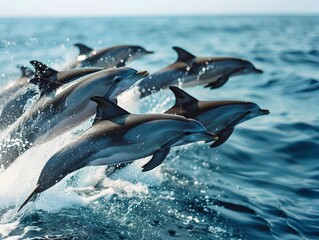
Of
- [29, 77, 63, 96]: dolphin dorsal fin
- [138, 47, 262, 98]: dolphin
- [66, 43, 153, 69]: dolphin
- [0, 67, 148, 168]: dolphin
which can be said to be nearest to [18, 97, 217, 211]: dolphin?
[0, 67, 148, 168]: dolphin

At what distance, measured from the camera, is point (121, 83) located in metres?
6.13

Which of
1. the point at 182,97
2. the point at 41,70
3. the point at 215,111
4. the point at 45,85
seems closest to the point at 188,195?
the point at 215,111

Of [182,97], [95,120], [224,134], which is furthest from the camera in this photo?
[224,134]

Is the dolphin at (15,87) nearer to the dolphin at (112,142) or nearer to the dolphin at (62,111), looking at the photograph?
the dolphin at (62,111)

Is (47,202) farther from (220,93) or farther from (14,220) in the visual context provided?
(220,93)

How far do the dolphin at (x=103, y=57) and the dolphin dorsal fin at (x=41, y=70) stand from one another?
272 centimetres

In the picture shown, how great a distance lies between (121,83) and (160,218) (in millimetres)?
1872

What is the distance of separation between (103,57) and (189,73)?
68.7 inches

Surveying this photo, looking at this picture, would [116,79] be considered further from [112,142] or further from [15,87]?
[15,87]

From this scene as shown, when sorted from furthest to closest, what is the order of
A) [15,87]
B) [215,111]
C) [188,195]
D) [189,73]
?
[189,73] < [15,87] < [188,195] < [215,111]

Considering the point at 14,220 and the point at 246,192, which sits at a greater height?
the point at 14,220

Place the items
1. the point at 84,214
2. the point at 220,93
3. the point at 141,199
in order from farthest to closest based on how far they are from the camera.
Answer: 1. the point at 220,93
2. the point at 141,199
3. the point at 84,214

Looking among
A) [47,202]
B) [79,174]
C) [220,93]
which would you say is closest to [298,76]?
[220,93]

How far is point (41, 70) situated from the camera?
6.32 m
